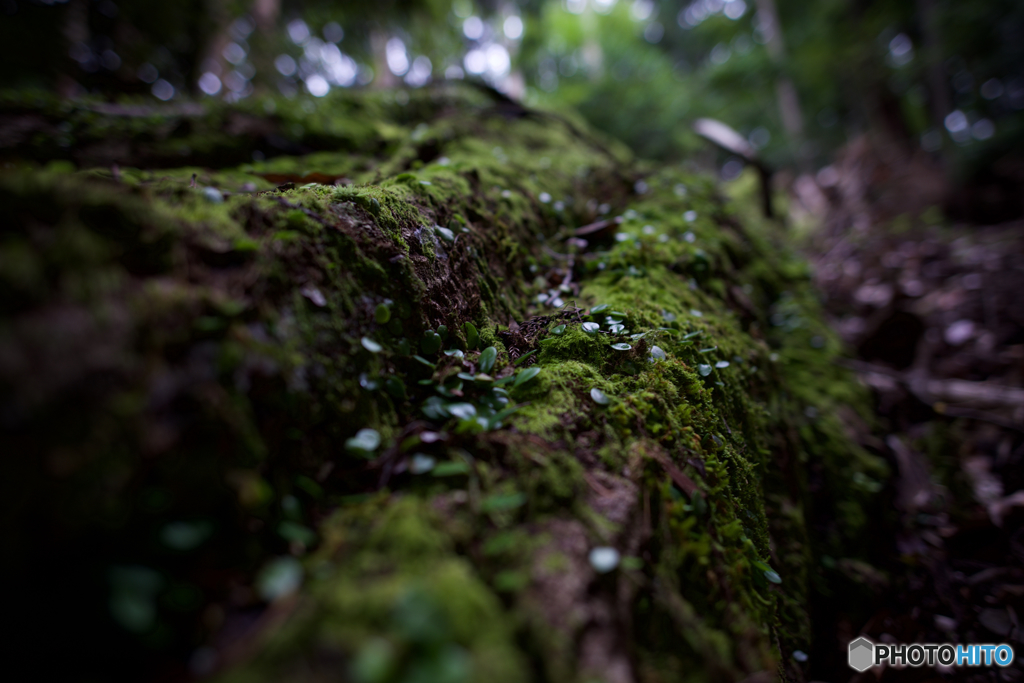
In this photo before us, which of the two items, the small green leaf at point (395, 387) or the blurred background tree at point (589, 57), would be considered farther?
the blurred background tree at point (589, 57)

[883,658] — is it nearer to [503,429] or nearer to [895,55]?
[503,429]

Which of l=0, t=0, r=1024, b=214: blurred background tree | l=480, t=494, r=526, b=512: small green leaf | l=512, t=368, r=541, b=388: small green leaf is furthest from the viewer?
l=0, t=0, r=1024, b=214: blurred background tree

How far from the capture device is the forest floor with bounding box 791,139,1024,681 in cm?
218

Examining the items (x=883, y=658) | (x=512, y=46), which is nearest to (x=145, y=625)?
(x=883, y=658)

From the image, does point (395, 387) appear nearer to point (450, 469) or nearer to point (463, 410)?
point (463, 410)

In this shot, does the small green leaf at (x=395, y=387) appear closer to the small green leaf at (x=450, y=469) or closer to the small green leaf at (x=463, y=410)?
the small green leaf at (x=463, y=410)

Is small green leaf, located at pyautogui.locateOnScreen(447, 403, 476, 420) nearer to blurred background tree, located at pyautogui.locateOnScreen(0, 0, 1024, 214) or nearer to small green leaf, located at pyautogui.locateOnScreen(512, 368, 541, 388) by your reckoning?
small green leaf, located at pyautogui.locateOnScreen(512, 368, 541, 388)

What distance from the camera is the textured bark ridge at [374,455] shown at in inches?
31.9

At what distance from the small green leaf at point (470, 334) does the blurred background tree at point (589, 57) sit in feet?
15.1

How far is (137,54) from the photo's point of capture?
6195 millimetres

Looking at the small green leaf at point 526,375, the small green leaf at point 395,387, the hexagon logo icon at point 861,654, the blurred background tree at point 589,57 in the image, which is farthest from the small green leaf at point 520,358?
the blurred background tree at point 589,57

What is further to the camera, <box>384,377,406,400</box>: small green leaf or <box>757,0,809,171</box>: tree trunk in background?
<box>757,0,809,171</box>: tree trunk in background

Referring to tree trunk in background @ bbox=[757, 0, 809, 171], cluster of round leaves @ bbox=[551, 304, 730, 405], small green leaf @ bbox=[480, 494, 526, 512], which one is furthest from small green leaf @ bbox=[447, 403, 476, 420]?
tree trunk in background @ bbox=[757, 0, 809, 171]

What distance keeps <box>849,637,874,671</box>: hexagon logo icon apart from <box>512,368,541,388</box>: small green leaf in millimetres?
1956
